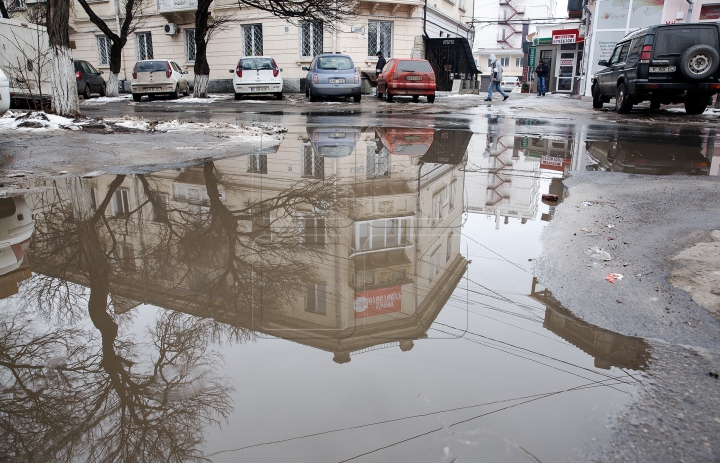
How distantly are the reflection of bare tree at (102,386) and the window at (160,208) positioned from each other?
116 centimetres

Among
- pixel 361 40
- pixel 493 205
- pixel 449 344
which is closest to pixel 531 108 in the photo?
pixel 361 40

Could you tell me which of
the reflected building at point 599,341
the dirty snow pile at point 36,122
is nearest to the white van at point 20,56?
the dirty snow pile at point 36,122

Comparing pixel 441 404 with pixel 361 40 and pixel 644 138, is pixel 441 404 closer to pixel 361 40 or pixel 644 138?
pixel 644 138

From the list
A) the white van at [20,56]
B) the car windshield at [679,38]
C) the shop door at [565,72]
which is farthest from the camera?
the shop door at [565,72]

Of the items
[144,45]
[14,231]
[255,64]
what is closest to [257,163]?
[14,231]

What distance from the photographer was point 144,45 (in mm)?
31766

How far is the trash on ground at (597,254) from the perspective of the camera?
135 inches

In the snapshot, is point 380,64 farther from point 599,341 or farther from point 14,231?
point 599,341

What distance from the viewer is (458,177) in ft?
19.2

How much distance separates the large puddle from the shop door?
3262 centimetres

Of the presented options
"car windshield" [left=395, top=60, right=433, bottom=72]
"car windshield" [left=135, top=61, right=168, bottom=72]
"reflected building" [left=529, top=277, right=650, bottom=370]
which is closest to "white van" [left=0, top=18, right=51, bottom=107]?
"car windshield" [left=135, top=61, right=168, bottom=72]

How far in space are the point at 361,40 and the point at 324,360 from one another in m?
27.6

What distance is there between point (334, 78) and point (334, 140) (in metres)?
11.7

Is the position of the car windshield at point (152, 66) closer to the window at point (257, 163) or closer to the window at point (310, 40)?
the window at point (310, 40)
